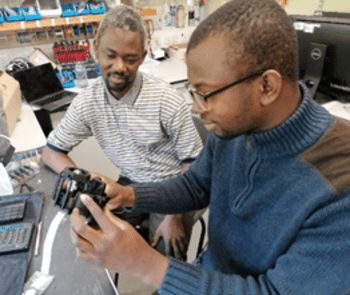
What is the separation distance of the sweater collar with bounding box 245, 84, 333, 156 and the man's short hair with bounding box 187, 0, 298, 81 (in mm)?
87

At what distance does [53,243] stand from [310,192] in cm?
72

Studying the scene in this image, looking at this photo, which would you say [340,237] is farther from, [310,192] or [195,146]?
[195,146]

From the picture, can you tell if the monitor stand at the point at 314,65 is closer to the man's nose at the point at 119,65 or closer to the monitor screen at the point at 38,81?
the man's nose at the point at 119,65

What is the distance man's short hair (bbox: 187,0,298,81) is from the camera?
586 millimetres

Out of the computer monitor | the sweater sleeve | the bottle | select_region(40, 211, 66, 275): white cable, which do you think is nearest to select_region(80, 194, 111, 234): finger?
the sweater sleeve

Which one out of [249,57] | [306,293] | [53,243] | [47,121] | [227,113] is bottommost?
[47,121]

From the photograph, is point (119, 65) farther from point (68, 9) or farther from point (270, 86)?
point (68, 9)

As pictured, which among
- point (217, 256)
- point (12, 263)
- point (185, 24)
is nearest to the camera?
point (12, 263)

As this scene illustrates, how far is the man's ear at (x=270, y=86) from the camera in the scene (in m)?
0.60

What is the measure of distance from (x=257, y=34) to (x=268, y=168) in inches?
11.6

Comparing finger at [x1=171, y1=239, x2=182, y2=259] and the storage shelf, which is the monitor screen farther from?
finger at [x1=171, y1=239, x2=182, y2=259]

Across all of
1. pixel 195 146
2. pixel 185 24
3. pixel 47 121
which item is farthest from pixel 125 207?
pixel 185 24

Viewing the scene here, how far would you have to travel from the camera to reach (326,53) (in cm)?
192

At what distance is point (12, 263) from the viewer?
825 mm
